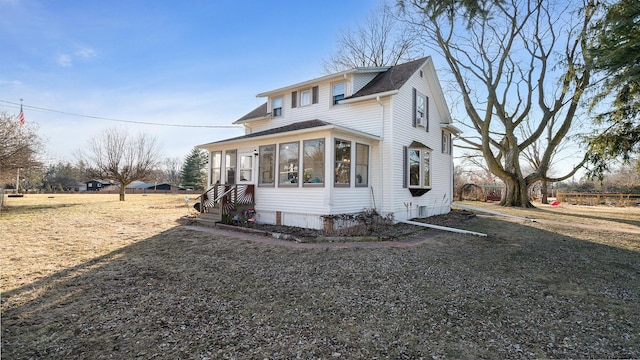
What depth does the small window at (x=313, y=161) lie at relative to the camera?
985cm

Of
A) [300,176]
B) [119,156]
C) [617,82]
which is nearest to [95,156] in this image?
[119,156]

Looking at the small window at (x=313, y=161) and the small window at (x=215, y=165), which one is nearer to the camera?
the small window at (x=313, y=161)

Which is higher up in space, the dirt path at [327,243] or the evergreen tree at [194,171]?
the evergreen tree at [194,171]

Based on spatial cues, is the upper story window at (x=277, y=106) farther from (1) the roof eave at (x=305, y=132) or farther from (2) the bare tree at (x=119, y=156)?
(2) the bare tree at (x=119, y=156)

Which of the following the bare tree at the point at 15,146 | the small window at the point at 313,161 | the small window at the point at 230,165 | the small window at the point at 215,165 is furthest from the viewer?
the bare tree at the point at 15,146

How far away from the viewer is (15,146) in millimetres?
14312

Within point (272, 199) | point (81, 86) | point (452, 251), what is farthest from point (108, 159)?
point (452, 251)

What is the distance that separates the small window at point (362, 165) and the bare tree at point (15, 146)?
54.3ft

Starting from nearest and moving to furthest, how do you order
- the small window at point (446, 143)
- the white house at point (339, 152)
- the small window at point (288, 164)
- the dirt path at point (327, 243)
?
the dirt path at point (327, 243) < the white house at point (339, 152) < the small window at point (288, 164) < the small window at point (446, 143)

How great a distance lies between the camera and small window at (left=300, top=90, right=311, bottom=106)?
13.1 m

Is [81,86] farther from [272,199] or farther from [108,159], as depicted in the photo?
[272,199]

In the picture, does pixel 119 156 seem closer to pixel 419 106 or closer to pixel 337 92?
pixel 337 92

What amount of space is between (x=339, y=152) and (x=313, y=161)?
0.95 metres

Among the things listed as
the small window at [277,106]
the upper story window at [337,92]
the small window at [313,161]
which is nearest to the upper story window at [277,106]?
the small window at [277,106]
